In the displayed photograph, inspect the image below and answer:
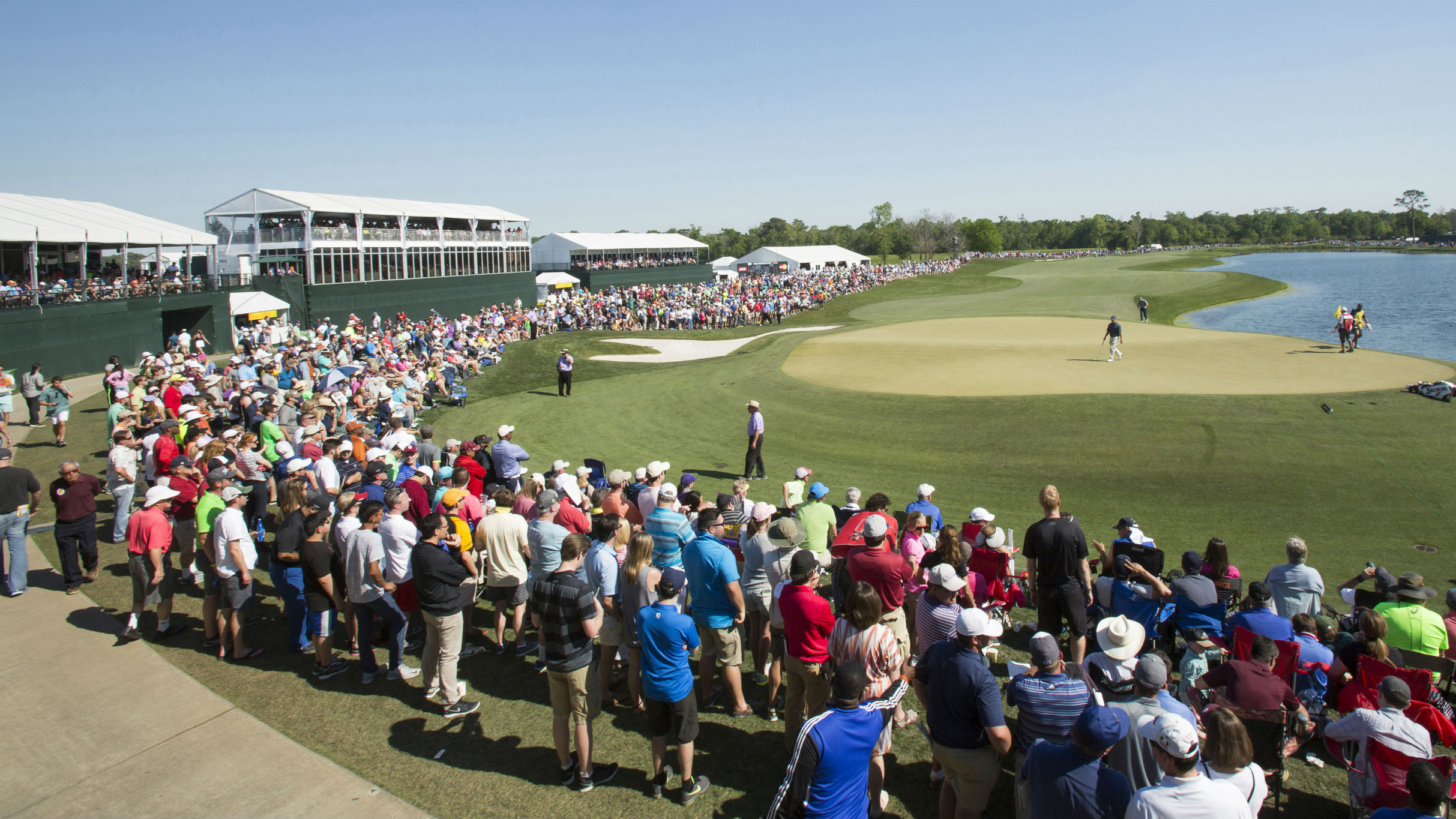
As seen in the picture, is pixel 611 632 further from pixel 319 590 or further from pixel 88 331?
pixel 88 331

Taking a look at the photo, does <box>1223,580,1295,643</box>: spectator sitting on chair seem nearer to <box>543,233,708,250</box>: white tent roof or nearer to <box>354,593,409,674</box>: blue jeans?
<box>354,593,409,674</box>: blue jeans

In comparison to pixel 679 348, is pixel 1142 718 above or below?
below

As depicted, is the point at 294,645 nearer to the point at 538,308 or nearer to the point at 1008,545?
the point at 1008,545

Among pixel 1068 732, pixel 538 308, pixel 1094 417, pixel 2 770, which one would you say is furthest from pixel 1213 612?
pixel 538 308

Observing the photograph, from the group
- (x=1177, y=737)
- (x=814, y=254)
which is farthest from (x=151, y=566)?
(x=814, y=254)

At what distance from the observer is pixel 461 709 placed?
7.12 meters

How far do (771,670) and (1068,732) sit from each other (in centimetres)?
273

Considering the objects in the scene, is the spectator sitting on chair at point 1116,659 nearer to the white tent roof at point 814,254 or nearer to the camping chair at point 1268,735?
the camping chair at point 1268,735

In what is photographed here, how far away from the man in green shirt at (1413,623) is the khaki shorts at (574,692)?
22.5ft

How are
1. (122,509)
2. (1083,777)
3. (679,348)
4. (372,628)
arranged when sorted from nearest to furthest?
(1083,777) → (372,628) → (122,509) → (679,348)

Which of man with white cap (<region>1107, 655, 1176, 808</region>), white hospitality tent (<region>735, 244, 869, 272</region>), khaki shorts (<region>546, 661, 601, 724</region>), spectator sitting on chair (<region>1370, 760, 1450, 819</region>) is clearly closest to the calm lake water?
spectator sitting on chair (<region>1370, 760, 1450, 819</region>)

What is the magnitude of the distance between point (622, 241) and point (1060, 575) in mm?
73898

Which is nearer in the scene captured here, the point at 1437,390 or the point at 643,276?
the point at 1437,390

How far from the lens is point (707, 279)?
7594 centimetres
